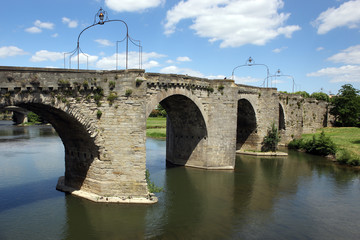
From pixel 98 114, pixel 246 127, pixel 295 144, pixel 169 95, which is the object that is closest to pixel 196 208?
pixel 98 114

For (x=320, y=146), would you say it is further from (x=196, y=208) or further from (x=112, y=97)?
(x=112, y=97)

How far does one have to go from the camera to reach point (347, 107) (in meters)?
54.0

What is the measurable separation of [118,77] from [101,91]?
4.31 feet

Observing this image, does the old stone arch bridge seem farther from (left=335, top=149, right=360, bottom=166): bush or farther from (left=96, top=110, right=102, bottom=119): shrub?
(left=335, top=149, right=360, bottom=166): bush

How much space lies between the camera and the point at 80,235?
13.8 metres

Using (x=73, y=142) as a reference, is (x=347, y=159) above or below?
below

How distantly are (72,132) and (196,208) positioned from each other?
8.77 m

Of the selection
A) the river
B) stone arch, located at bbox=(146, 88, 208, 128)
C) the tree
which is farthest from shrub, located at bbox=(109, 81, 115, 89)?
the tree

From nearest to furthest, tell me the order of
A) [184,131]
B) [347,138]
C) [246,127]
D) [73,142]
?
[73,142], [184,131], [246,127], [347,138]

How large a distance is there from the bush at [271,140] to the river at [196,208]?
353 inches

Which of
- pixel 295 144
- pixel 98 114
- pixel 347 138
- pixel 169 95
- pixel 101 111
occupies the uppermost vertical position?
pixel 169 95

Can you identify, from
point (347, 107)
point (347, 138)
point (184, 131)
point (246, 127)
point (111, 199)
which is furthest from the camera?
point (347, 107)

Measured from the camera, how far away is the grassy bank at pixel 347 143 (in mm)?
31317

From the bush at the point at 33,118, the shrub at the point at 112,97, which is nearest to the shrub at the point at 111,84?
the shrub at the point at 112,97
